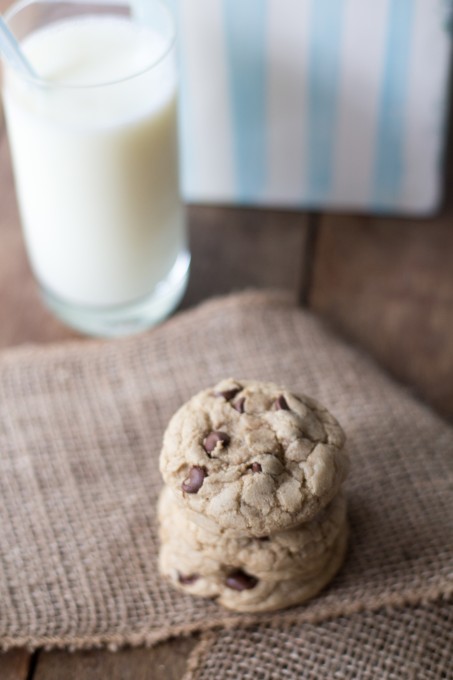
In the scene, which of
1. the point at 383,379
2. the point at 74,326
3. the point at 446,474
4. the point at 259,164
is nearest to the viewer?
the point at 446,474

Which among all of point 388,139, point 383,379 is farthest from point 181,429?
point 388,139

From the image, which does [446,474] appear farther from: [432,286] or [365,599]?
[432,286]

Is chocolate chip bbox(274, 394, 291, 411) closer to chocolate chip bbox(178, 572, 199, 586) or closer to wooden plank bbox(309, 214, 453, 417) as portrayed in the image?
chocolate chip bbox(178, 572, 199, 586)

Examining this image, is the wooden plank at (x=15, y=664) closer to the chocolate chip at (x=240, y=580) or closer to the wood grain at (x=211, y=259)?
the chocolate chip at (x=240, y=580)

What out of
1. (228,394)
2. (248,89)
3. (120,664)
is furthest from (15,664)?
(248,89)

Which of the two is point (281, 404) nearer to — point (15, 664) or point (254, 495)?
point (254, 495)

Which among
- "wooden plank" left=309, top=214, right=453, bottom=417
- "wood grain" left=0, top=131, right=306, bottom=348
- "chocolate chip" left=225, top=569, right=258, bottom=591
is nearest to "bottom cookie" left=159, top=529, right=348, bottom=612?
"chocolate chip" left=225, top=569, right=258, bottom=591
